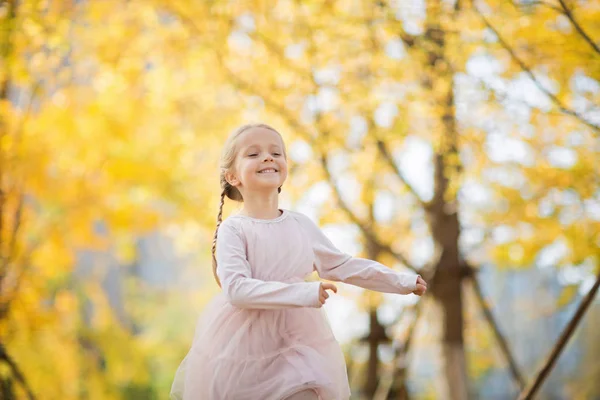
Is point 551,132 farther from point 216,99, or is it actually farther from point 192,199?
point 192,199

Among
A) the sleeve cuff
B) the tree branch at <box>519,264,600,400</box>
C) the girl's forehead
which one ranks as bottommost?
the tree branch at <box>519,264,600,400</box>

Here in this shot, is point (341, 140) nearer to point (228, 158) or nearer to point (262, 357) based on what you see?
point (228, 158)

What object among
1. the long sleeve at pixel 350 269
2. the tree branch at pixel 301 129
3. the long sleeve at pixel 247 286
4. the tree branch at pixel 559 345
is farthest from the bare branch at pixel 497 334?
the long sleeve at pixel 247 286

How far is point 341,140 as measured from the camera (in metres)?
4.42

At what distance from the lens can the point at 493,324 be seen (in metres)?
4.46

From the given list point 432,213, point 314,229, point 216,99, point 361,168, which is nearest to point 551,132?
point 432,213

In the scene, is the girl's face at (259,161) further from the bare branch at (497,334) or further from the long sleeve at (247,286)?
the bare branch at (497,334)

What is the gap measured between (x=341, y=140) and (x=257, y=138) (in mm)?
2582

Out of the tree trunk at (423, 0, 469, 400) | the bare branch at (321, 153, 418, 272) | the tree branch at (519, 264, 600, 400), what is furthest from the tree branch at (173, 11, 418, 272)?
the tree branch at (519, 264, 600, 400)

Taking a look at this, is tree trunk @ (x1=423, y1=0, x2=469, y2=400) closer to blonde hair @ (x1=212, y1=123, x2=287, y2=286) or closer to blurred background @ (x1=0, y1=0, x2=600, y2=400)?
blurred background @ (x1=0, y1=0, x2=600, y2=400)

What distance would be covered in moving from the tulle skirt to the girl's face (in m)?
0.32

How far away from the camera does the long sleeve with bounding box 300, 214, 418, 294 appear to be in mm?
1801

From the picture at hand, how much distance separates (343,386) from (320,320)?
0.59 ft

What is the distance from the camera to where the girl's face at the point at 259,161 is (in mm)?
1837
